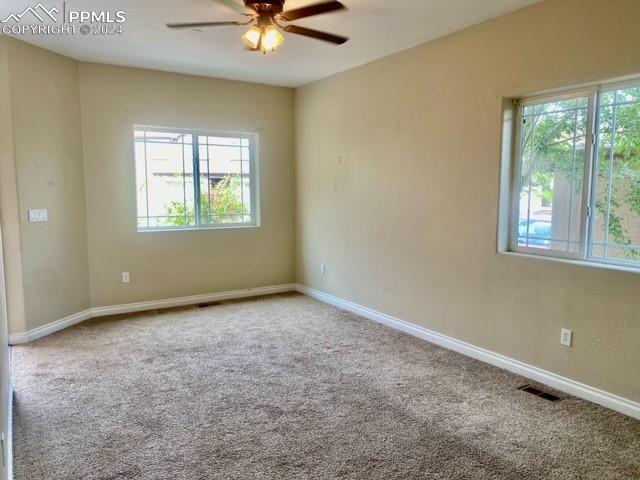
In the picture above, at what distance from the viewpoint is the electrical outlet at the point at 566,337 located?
2.96m

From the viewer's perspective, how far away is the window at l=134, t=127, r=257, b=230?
505 centimetres

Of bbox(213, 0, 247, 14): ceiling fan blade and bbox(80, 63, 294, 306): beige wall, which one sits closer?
bbox(213, 0, 247, 14): ceiling fan blade

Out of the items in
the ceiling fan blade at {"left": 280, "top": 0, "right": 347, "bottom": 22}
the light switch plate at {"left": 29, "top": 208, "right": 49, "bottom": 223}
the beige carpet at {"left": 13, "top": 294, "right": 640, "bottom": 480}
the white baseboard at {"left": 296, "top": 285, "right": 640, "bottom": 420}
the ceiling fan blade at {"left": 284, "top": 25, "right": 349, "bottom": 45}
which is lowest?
the beige carpet at {"left": 13, "top": 294, "right": 640, "bottom": 480}

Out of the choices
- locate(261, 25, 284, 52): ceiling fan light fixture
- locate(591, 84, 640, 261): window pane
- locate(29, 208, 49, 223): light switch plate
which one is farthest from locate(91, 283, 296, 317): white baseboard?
locate(591, 84, 640, 261): window pane

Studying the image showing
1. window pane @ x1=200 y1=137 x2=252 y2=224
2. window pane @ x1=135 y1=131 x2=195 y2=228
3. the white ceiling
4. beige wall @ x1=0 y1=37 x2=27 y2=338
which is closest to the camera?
the white ceiling

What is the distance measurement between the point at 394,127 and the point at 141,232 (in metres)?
3.04

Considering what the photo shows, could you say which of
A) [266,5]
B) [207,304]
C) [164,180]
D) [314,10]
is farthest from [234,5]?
[207,304]

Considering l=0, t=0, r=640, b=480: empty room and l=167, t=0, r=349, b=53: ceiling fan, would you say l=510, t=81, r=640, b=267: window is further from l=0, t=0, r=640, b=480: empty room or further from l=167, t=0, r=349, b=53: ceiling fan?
l=167, t=0, r=349, b=53: ceiling fan

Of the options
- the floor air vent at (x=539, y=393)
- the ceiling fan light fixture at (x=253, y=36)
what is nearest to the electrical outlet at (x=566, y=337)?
the floor air vent at (x=539, y=393)

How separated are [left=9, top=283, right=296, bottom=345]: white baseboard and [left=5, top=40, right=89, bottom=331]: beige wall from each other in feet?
0.24

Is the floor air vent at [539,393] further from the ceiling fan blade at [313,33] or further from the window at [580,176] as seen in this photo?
the ceiling fan blade at [313,33]

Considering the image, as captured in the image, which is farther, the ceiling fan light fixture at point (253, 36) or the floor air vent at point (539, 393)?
the floor air vent at point (539, 393)

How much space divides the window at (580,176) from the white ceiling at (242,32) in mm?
856

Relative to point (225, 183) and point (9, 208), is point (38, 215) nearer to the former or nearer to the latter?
point (9, 208)
